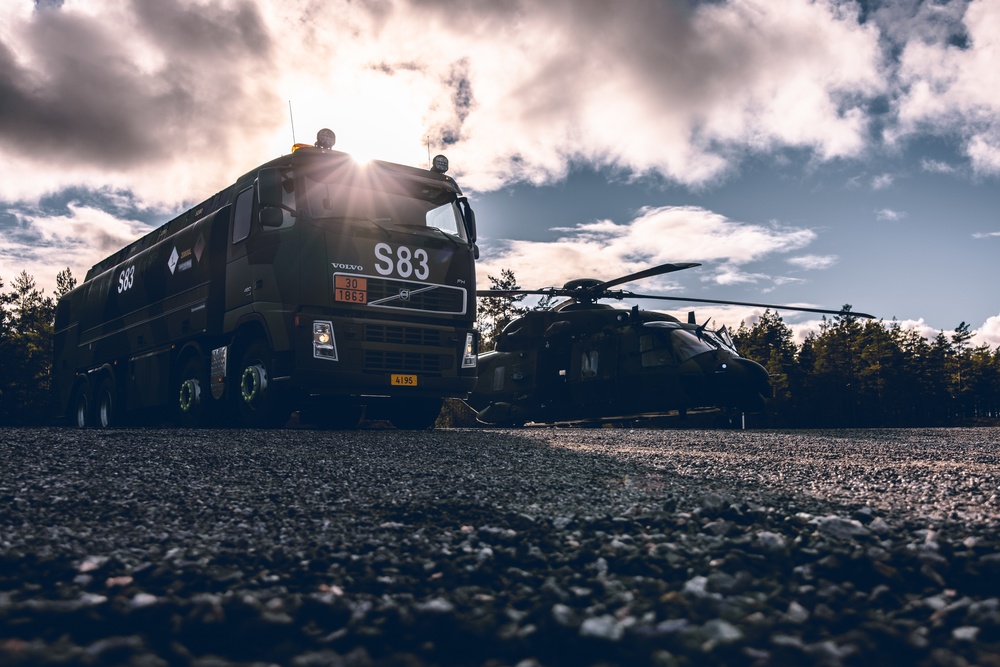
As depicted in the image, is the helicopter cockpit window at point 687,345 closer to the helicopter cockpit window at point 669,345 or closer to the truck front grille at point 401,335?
the helicopter cockpit window at point 669,345

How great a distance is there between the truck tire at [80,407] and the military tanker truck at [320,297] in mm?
3844

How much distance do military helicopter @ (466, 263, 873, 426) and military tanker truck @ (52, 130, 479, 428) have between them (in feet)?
12.1

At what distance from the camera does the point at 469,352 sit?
389 inches

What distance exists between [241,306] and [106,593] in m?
7.74

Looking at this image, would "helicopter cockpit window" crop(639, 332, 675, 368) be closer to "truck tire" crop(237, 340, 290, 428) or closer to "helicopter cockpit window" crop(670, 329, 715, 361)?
"helicopter cockpit window" crop(670, 329, 715, 361)

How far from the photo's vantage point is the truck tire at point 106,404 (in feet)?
42.7

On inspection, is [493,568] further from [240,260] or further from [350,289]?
[240,260]

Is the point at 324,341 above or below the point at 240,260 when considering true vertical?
below

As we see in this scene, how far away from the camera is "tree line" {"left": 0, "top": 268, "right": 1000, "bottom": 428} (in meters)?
47.8

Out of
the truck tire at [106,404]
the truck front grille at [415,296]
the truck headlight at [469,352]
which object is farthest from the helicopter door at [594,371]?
the truck tire at [106,404]

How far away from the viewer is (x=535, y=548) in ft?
8.82

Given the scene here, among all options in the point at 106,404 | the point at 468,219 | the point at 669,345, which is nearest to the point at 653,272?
the point at 669,345


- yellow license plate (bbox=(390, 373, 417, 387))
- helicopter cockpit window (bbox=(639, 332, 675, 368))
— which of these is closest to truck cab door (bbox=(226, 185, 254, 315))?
yellow license plate (bbox=(390, 373, 417, 387))

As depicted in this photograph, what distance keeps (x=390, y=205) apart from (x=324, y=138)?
131 centimetres
